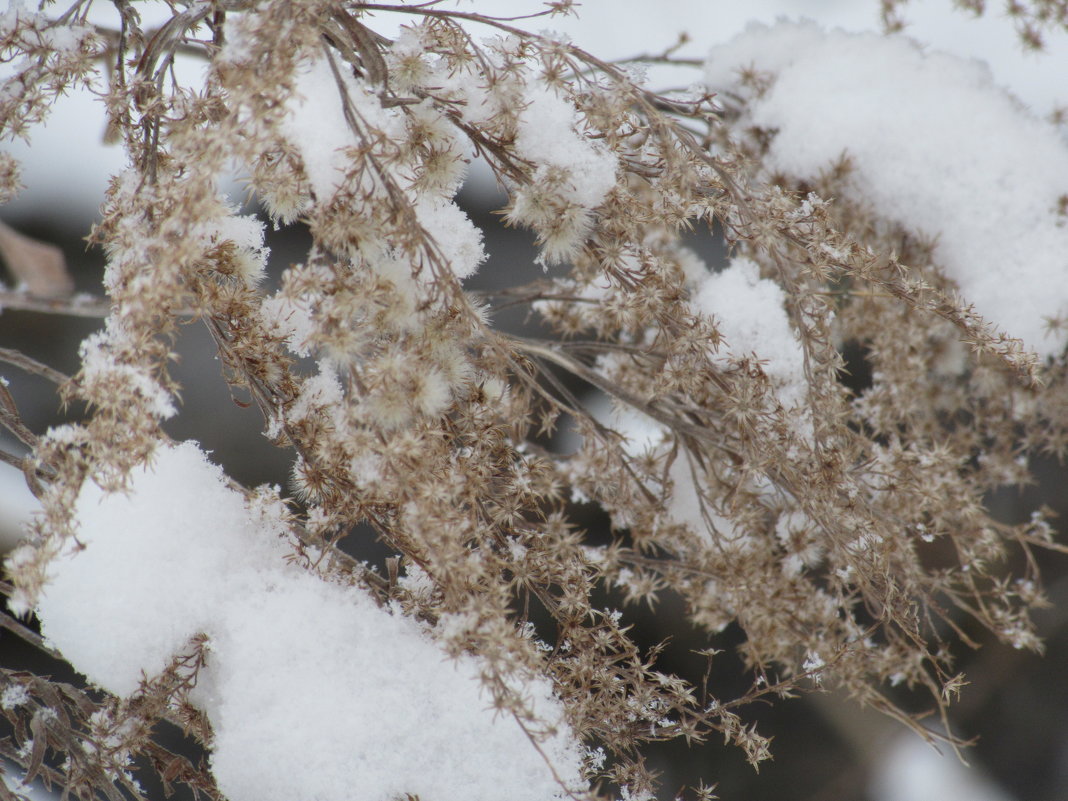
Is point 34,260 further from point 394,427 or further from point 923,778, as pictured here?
point 923,778

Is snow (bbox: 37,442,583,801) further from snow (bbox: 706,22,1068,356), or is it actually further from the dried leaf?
snow (bbox: 706,22,1068,356)

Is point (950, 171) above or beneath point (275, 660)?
above

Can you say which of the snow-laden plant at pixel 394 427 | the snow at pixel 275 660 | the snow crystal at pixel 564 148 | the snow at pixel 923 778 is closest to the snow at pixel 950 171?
the snow-laden plant at pixel 394 427

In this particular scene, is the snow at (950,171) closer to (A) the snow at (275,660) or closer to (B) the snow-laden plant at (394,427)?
(B) the snow-laden plant at (394,427)

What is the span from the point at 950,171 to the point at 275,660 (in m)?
1.45

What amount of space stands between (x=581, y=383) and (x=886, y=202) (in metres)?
1.00

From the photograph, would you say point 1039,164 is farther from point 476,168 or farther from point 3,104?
point 3,104

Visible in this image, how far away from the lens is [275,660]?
0.87m

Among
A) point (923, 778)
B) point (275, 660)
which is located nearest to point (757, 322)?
point (275, 660)

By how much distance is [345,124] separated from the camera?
0.73 m

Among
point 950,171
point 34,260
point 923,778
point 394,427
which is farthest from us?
point 923,778

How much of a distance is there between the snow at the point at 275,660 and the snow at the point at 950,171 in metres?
1.10

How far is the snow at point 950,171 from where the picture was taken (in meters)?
1.34

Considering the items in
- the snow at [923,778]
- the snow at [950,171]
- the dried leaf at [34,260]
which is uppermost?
the snow at [950,171]
